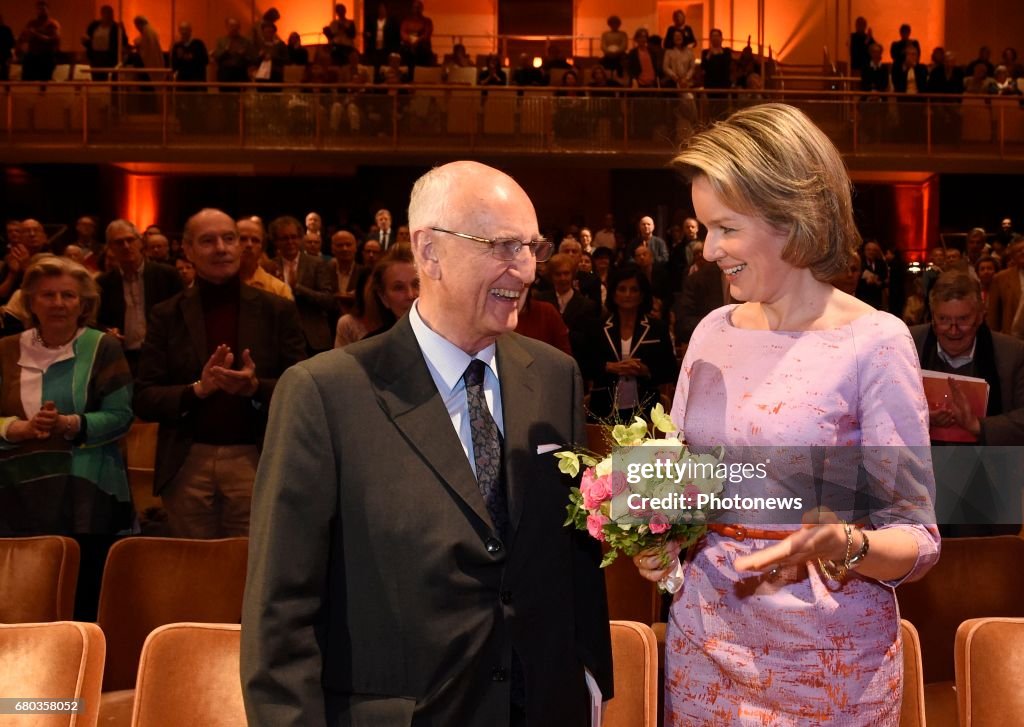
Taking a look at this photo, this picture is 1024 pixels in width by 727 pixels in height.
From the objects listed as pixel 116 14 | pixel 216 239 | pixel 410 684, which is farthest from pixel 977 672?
pixel 116 14

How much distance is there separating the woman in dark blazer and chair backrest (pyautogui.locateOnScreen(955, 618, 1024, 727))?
3317 millimetres

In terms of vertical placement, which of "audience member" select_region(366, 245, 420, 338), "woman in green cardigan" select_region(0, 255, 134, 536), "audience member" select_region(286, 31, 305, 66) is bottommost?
"woman in green cardigan" select_region(0, 255, 134, 536)

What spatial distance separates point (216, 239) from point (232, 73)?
11.5 meters

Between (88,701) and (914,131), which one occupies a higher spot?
(914,131)

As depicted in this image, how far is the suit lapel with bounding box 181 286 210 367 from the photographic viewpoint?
13.5ft

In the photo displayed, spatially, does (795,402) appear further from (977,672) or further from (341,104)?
(341,104)

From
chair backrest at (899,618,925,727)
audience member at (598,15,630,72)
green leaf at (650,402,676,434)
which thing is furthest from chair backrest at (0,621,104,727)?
audience member at (598,15,630,72)

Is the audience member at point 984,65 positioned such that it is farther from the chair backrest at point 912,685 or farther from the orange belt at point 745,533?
the orange belt at point 745,533

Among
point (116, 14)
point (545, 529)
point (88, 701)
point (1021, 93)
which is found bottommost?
point (88, 701)

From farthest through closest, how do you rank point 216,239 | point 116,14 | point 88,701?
point 116,14 → point 216,239 → point 88,701

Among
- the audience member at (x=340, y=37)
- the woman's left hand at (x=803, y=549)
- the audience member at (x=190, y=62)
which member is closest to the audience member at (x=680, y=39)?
the audience member at (x=340, y=37)

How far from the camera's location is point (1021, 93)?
50.4ft

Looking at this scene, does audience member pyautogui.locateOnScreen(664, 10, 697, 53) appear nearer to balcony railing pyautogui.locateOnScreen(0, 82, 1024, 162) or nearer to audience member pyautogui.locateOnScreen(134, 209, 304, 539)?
balcony railing pyautogui.locateOnScreen(0, 82, 1024, 162)

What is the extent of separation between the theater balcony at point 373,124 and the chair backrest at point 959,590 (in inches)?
448
